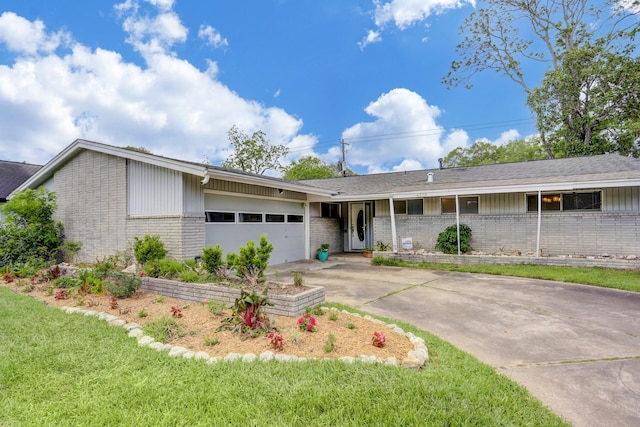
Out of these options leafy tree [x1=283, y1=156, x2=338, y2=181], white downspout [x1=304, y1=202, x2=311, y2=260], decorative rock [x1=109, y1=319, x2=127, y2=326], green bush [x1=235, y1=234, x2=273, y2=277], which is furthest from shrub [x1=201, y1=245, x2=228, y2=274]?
leafy tree [x1=283, y1=156, x2=338, y2=181]

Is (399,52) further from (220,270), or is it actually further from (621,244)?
(220,270)

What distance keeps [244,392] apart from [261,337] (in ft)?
4.19

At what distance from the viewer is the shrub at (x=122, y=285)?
600cm

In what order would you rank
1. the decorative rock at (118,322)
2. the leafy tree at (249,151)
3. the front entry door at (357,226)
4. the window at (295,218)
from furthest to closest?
1. the leafy tree at (249,151)
2. the front entry door at (357,226)
3. the window at (295,218)
4. the decorative rock at (118,322)

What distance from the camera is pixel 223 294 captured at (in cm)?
558

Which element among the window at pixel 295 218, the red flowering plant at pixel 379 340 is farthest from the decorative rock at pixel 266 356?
the window at pixel 295 218

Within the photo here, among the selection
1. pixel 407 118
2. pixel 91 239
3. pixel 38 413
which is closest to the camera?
pixel 38 413

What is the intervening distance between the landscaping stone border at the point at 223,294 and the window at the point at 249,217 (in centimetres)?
356

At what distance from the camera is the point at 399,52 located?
57.0 feet

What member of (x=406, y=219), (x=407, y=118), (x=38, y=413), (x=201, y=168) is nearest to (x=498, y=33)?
(x=407, y=118)

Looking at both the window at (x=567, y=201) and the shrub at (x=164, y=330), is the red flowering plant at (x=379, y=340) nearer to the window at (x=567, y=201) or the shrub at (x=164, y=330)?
the shrub at (x=164, y=330)

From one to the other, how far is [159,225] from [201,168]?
77.3 inches

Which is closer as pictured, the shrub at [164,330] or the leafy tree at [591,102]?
the shrub at [164,330]

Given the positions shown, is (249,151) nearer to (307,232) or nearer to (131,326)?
(307,232)
